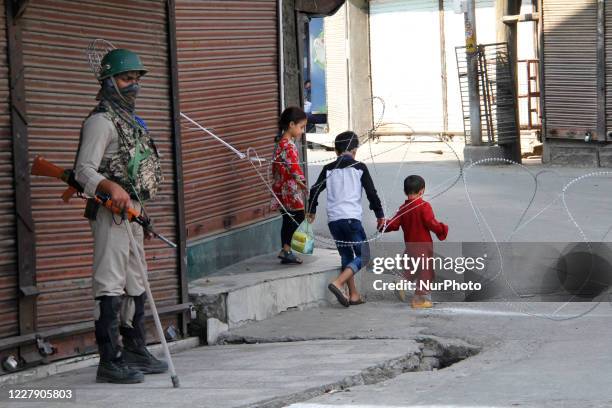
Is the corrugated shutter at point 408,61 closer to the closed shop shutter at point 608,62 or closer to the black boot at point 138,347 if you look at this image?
the closed shop shutter at point 608,62

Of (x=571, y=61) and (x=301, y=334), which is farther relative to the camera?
(x=571, y=61)

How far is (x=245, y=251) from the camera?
10305mm

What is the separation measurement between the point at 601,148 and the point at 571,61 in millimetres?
1474

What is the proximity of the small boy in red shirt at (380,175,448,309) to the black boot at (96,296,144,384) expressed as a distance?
332 centimetres

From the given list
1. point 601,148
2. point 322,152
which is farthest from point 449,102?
point 601,148

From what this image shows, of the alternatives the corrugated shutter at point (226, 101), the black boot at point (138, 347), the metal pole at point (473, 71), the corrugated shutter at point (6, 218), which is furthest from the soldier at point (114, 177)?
the metal pole at point (473, 71)

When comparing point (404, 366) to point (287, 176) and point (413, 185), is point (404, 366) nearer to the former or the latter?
point (413, 185)

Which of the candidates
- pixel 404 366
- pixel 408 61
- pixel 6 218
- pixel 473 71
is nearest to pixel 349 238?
pixel 404 366

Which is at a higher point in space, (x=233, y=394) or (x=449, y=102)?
(x=449, y=102)

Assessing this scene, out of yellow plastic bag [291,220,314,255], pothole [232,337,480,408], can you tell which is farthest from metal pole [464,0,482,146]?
pothole [232,337,480,408]

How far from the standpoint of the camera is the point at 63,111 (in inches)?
290

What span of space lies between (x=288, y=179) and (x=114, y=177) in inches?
142

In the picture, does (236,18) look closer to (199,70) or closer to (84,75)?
(199,70)

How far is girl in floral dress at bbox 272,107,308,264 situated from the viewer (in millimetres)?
10078
